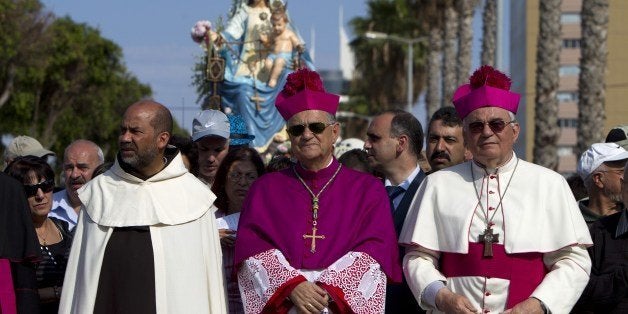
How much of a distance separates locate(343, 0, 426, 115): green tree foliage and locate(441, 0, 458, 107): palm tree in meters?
17.2

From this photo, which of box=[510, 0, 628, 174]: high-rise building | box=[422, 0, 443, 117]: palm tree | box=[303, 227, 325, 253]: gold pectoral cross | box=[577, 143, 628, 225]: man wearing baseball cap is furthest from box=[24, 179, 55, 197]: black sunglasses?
box=[510, 0, 628, 174]: high-rise building

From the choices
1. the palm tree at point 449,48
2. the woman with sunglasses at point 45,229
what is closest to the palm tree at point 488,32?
the palm tree at point 449,48

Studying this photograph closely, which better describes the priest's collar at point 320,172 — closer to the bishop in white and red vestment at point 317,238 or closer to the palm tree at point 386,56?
the bishop in white and red vestment at point 317,238

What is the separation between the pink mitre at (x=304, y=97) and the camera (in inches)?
268

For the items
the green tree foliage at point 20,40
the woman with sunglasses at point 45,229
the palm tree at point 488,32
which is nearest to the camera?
the woman with sunglasses at point 45,229

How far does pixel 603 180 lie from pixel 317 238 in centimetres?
225

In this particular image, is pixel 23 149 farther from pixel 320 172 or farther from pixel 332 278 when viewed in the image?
pixel 332 278

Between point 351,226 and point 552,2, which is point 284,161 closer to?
point 351,226

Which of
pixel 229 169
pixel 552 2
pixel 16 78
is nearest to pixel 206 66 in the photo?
pixel 552 2

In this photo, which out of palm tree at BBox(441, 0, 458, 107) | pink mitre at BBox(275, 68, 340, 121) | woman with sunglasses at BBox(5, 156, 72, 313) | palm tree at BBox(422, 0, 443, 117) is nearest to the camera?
pink mitre at BBox(275, 68, 340, 121)

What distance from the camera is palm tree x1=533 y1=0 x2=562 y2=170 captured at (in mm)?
20125

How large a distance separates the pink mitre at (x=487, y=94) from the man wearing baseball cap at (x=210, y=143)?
2.52m

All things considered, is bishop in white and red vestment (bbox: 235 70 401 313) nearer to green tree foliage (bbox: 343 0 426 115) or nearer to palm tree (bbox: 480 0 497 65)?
palm tree (bbox: 480 0 497 65)

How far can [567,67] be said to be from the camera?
9069 cm
